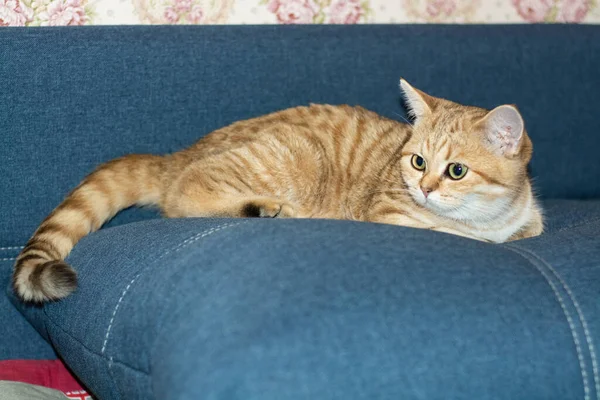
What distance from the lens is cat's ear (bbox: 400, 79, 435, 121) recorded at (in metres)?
2.03

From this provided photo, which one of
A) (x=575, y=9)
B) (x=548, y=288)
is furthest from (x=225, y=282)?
(x=575, y=9)

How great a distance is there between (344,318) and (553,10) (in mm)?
2239

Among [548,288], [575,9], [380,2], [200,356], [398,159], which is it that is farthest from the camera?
[575,9]

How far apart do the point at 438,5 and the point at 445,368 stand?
1896mm

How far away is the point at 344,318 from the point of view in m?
1.16

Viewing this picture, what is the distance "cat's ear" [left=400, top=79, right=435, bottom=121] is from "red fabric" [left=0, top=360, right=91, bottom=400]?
1.14m

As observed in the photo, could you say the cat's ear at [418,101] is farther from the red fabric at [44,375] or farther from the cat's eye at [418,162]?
the red fabric at [44,375]

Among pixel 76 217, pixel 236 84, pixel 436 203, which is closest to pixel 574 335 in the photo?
pixel 436 203

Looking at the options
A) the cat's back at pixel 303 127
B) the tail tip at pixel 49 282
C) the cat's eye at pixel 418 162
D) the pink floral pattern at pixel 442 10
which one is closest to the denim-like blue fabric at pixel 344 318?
the tail tip at pixel 49 282

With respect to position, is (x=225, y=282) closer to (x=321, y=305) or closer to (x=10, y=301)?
(x=321, y=305)

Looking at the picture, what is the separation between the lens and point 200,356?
110 centimetres

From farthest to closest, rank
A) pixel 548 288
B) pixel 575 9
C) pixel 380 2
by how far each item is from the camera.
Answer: pixel 575 9
pixel 380 2
pixel 548 288

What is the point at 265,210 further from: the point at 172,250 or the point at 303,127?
the point at 172,250

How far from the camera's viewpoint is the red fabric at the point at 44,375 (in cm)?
180
